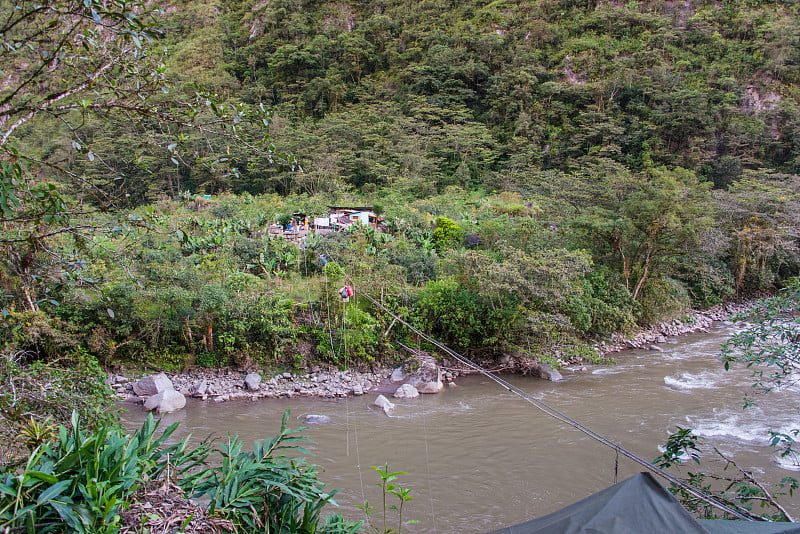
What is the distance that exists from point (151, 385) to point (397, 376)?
4.67 meters

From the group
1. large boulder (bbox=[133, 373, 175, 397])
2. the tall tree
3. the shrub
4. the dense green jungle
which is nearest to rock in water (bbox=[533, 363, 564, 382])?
the dense green jungle

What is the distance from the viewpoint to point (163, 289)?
8.64 meters

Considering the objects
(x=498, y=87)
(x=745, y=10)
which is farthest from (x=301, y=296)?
(x=745, y=10)

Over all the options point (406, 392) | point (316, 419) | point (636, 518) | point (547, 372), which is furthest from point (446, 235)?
point (636, 518)

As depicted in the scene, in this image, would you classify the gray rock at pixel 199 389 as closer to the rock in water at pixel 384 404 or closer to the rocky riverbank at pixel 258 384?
the rocky riverbank at pixel 258 384

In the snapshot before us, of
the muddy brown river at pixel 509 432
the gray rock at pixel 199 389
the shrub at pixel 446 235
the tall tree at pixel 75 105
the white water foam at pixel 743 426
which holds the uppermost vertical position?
the tall tree at pixel 75 105

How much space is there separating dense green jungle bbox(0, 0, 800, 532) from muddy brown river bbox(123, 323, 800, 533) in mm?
1263

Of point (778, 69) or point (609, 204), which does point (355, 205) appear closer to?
point (609, 204)

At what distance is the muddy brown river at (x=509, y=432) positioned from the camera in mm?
5809

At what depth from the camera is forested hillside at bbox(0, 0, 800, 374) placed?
9.87ft

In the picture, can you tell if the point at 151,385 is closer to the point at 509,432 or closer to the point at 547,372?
the point at 509,432

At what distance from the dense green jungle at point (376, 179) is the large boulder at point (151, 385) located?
2.14 feet

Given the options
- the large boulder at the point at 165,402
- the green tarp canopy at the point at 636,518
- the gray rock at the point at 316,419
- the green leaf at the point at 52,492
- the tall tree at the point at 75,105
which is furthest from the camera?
the large boulder at the point at 165,402

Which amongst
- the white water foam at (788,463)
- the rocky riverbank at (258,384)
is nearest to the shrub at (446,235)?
the rocky riverbank at (258,384)
